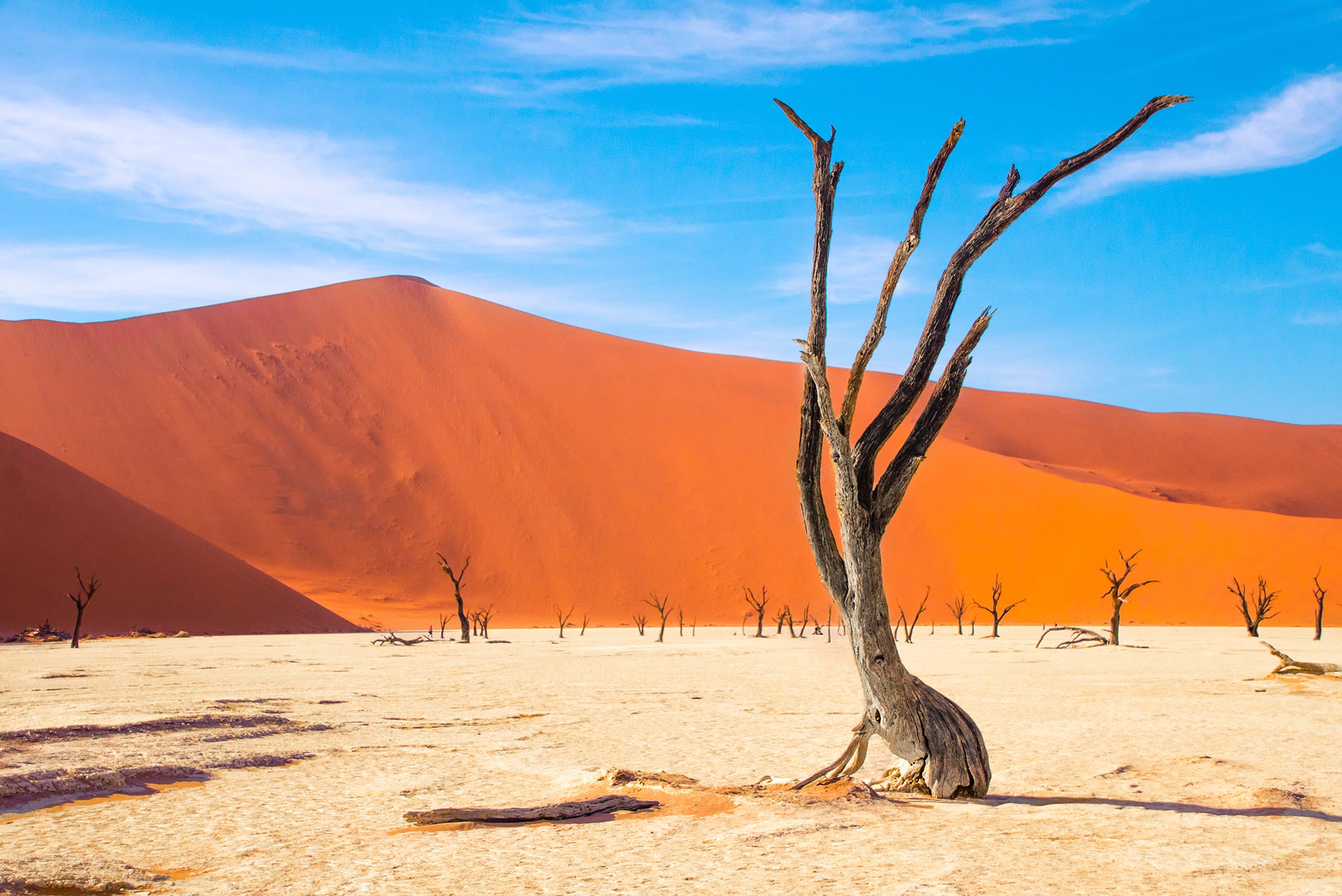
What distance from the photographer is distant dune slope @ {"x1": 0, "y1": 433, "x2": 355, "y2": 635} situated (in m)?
30.8

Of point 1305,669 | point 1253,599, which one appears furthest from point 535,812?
point 1253,599

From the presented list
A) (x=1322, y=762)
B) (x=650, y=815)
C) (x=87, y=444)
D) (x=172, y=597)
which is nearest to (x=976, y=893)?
(x=650, y=815)

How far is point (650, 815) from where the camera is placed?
18.3 ft

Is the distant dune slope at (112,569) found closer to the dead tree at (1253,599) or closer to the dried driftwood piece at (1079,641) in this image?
the dried driftwood piece at (1079,641)

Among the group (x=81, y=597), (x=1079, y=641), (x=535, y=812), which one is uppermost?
(x=81, y=597)

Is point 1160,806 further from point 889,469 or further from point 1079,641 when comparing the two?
point 1079,641

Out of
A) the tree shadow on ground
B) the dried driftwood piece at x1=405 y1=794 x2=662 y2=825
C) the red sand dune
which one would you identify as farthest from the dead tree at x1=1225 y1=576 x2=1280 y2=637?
the dried driftwood piece at x1=405 y1=794 x2=662 y2=825

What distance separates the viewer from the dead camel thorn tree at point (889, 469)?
18.9 ft

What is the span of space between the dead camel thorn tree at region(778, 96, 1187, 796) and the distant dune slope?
30681mm

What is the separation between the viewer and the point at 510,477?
5338cm

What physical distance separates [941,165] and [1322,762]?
5.32 m

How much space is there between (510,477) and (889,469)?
159 feet

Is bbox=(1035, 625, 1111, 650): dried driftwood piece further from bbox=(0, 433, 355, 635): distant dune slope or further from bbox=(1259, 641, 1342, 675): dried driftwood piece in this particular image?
bbox=(0, 433, 355, 635): distant dune slope

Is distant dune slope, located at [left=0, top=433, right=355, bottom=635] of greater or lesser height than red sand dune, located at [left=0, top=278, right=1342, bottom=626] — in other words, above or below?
below
